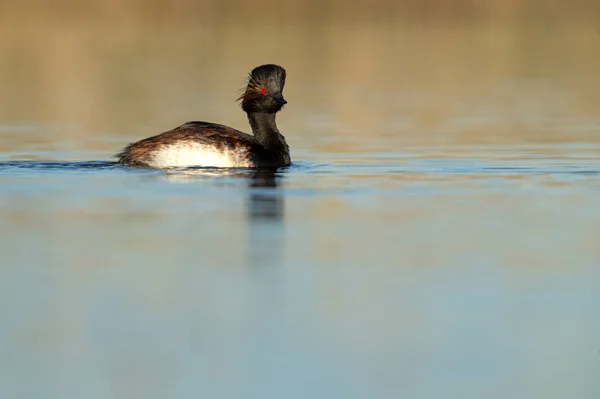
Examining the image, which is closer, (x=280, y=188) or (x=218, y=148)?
(x=280, y=188)

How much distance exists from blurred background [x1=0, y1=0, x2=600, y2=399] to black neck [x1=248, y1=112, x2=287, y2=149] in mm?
570

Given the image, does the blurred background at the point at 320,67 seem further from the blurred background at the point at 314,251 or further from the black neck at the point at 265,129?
the black neck at the point at 265,129

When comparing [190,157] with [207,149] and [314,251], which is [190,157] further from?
[314,251]

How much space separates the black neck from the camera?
685 inches

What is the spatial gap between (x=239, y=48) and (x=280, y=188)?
20.4 metres

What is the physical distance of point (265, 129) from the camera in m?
17.6

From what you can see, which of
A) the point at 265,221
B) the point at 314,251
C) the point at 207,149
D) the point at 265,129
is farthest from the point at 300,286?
the point at 265,129

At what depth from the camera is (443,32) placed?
4394 cm

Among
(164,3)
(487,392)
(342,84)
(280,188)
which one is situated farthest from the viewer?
(164,3)

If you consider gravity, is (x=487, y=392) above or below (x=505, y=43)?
below

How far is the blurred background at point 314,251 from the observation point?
321 inches

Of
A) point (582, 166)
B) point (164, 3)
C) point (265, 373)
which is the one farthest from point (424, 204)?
point (164, 3)

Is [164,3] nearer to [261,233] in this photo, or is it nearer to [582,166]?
[582,166]

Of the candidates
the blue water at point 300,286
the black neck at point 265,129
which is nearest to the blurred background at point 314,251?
the blue water at point 300,286
